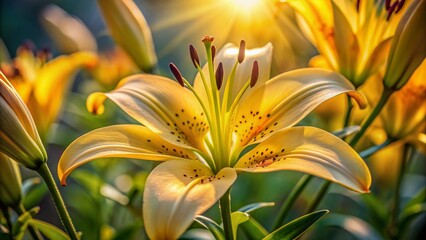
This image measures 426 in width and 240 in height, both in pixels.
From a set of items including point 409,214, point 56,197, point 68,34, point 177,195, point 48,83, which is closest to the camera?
point 177,195

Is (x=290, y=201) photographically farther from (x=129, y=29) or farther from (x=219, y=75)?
(x=129, y=29)

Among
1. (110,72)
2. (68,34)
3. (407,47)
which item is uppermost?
(407,47)

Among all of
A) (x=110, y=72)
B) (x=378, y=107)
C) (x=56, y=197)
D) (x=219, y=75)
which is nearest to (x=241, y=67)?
(x=219, y=75)

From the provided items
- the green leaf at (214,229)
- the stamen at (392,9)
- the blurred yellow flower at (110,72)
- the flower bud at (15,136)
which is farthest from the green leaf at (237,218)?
the blurred yellow flower at (110,72)

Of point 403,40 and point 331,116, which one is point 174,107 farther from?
point 331,116

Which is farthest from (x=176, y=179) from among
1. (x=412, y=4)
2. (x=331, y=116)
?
(x=331, y=116)

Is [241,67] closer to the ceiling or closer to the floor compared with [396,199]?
closer to the ceiling

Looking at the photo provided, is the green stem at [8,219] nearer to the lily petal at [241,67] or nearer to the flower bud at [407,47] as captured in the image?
the lily petal at [241,67]
